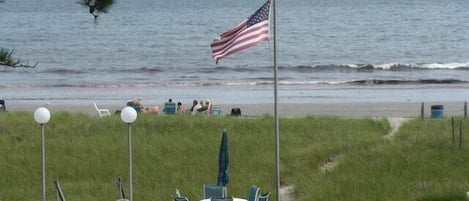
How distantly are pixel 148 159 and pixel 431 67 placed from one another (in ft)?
137

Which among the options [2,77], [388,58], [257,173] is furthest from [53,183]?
[388,58]

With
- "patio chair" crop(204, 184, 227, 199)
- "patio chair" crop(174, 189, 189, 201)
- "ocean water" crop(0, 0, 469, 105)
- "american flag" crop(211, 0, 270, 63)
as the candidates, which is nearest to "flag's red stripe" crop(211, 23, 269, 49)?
"american flag" crop(211, 0, 270, 63)

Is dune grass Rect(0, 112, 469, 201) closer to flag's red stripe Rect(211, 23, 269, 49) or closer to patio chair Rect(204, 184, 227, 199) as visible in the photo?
patio chair Rect(204, 184, 227, 199)

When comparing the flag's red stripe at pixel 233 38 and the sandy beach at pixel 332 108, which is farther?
the sandy beach at pixel 332 108

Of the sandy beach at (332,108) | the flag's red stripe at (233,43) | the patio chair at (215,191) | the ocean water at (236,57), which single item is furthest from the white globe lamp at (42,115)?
the sandy beach at (332,108)

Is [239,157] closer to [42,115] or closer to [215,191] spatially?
[215,191]

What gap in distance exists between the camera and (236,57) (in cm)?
6881

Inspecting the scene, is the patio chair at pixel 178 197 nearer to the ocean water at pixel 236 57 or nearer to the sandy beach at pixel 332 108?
the ocean water at pixel 236 57

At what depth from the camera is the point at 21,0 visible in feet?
557

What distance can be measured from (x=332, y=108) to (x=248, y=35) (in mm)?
21517

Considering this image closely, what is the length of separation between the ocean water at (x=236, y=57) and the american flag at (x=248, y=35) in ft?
14.7

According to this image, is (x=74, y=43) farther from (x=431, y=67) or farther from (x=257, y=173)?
(x=257, y=173)

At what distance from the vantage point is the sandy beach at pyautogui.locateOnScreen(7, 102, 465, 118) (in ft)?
116

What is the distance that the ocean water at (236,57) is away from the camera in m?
46.1
